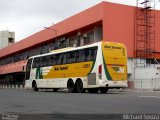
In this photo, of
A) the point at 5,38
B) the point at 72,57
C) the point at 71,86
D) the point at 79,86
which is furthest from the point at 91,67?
the point at 5,38

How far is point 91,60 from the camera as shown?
28.1 m

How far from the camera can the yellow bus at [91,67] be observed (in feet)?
90.4

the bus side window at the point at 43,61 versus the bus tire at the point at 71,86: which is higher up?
the bus side window at the point at 43,61

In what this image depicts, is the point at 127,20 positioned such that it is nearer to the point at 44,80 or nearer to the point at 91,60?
the point at 44,80

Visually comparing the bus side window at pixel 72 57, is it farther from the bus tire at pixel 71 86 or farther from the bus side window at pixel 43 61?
the bus side window at pixel 43 61

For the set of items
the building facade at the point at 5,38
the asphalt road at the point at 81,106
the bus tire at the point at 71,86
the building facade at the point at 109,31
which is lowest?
the asphalt road at the point at 81,106

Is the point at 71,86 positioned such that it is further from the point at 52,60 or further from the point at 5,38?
the point at 5,38

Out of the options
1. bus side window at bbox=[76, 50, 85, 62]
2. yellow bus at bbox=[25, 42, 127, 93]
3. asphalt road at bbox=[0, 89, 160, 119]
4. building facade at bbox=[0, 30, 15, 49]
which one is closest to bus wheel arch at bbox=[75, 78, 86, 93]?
yellow bus at bbox=[25, 42, 127, 93]

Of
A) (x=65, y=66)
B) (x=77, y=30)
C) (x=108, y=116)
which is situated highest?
(x=77, y=30)

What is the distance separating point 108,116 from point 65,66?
68.6 ft

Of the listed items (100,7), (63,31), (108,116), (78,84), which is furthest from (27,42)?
(108,116)

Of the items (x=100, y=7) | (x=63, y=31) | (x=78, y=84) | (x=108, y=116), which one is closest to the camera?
(x=108, y=116)

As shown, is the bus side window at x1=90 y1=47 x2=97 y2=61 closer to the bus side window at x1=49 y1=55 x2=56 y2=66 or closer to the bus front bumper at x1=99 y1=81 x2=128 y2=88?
the bus front bumper at x1=99 y1=81 x2=128 y2=88

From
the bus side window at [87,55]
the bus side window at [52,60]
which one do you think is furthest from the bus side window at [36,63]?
the bus side window at [87,55]
